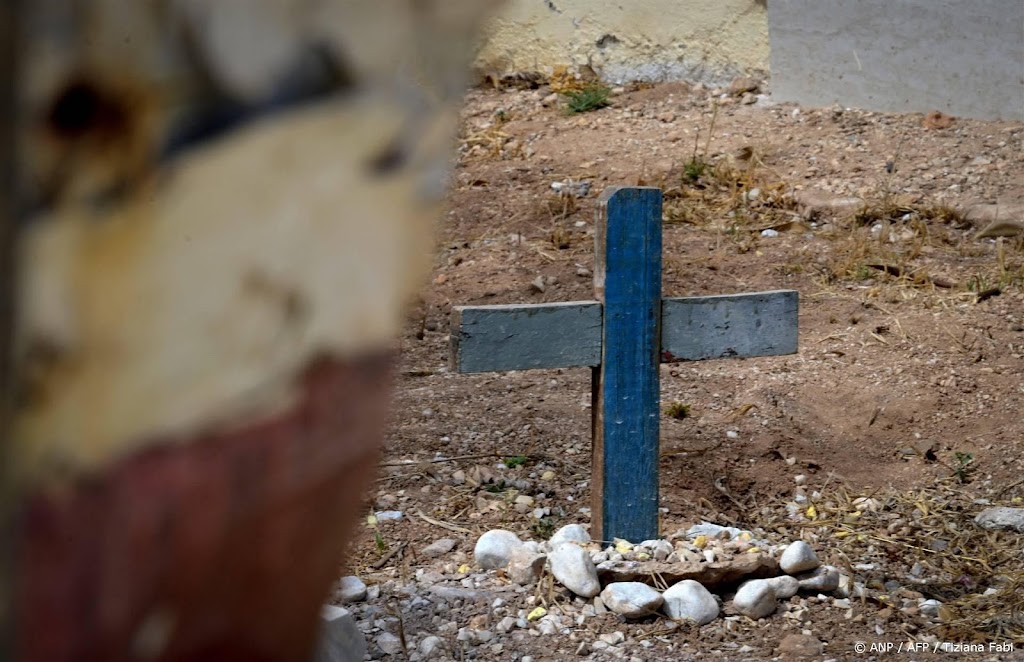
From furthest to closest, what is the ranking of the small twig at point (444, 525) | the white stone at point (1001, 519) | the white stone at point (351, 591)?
1. the white stone at point (1001, 519)
2. the small twig at point (444, 525)
3. the white stone at point (351, 591)

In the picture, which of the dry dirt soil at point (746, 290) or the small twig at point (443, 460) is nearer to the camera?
the dry dirt soil at point (746, 290)

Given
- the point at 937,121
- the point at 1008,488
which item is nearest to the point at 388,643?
the point at 1008,488

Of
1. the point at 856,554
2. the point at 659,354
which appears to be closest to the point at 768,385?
the point at 856,554

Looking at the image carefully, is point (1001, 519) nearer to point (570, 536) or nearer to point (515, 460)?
point (570, 536)

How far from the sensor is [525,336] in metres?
2.70

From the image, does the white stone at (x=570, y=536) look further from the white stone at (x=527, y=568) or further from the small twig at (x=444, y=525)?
the small twig at (x=444, y=525)

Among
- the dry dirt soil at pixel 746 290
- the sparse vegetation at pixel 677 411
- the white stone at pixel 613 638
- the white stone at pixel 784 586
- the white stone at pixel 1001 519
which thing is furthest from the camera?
the sparse vegetation at pixel 677 411

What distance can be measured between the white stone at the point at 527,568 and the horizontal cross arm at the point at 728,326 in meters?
0.63

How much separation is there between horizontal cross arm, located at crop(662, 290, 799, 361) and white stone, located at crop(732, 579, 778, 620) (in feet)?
1.99

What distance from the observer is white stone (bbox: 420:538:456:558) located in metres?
3.00

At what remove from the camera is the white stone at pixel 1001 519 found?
128 inches


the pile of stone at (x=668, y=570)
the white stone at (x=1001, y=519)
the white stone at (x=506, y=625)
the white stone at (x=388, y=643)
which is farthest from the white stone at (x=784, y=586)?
the white stone at (x=388, y=643)

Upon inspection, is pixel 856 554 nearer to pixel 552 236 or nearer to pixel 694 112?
pixel 552 236

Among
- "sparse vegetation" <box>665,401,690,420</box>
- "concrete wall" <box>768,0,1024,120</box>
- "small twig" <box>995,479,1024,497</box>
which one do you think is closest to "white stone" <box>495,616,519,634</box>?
"sparse vegetation" <box>665,401,690,420</box>
